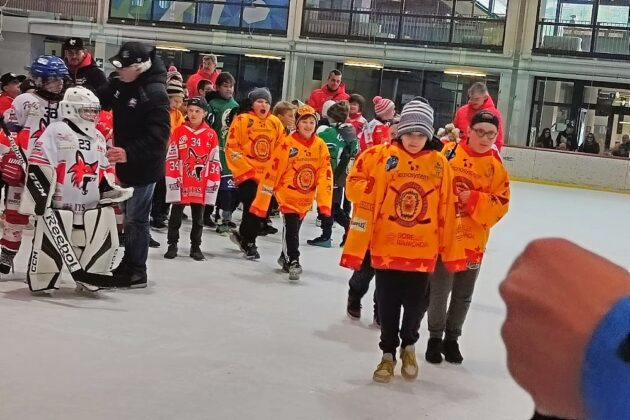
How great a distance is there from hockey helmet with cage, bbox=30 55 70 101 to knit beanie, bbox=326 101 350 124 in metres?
2.94

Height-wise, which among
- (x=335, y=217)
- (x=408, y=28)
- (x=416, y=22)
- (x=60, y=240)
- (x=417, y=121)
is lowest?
(x=335, y=217)

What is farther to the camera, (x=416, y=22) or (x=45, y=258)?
(x=416, y=22)

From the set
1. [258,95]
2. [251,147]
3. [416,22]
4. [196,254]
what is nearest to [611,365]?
[196,254]

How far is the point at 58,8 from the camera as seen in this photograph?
23.3 m

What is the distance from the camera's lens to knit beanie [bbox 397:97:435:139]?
12.7 ft

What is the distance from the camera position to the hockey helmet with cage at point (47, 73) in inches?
202

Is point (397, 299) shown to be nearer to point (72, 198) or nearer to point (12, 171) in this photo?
point (72, 198)

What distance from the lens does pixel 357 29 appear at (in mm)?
20125

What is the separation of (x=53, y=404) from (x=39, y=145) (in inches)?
77.8

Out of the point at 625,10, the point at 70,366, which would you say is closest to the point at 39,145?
the point at 70,366

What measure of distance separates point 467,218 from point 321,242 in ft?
12.4

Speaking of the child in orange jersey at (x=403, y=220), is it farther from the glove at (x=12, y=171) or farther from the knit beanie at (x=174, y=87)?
the knit beanie at (x=174, y=87)

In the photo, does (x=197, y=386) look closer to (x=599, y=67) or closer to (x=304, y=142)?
(x=304, y=142)

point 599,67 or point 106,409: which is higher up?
point 599,67
